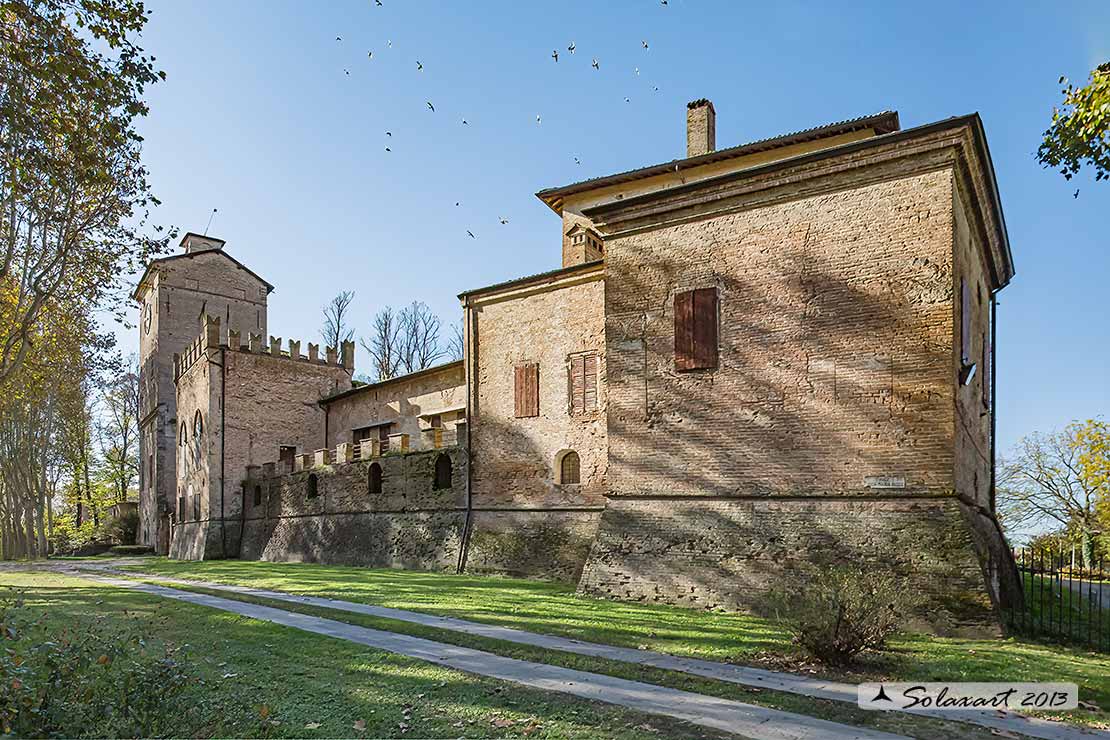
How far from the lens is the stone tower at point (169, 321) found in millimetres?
35125

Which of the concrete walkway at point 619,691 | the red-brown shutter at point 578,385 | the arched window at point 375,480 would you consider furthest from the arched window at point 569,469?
the concrete walkway at point 619,691

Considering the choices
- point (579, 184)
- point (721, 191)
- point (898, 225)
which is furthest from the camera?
point (579, 184)

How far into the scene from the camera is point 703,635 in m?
9.63

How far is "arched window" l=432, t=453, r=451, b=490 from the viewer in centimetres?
2052

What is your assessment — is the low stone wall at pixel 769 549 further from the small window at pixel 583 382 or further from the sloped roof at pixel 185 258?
the sloped roof at pixel 185 258

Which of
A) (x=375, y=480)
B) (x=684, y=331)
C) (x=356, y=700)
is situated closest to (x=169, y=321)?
(x=375, y=480)

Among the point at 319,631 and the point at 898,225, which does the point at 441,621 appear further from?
the point at 898,225

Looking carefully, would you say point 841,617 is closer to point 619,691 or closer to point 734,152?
point 619,691

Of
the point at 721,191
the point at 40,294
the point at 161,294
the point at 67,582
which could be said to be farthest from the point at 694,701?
the point at 161,294

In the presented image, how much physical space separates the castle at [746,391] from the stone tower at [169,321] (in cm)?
1902

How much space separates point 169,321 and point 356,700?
35.8 m

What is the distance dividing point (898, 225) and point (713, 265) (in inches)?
128

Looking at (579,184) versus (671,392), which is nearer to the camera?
(671,392)

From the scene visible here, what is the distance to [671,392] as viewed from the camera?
45.4ft
